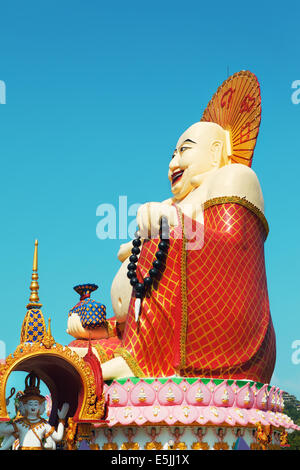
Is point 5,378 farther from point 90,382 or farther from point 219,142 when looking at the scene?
point 219,142

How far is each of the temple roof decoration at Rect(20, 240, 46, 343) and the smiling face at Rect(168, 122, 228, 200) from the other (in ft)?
10.8

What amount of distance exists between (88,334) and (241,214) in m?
4.02

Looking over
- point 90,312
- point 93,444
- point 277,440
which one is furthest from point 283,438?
point 90,312

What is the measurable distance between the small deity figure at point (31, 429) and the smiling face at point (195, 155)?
5513 mm

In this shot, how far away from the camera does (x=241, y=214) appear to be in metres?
12.1

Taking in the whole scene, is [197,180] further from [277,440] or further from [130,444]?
[130,444]

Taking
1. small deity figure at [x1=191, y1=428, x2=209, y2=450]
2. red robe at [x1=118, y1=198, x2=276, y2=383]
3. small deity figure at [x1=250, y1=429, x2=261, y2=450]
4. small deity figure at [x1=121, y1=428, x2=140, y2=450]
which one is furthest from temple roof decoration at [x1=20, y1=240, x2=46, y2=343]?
small deity figure at [x1=250, y1=429, x2=261, y2=450]

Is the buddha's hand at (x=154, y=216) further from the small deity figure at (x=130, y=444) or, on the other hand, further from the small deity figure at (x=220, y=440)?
the small deity figure at (x=220, y=440)

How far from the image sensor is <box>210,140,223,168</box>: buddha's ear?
45.0 ft

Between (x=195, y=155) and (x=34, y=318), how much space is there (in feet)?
14.6

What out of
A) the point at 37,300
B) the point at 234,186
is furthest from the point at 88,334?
the point at 234,186

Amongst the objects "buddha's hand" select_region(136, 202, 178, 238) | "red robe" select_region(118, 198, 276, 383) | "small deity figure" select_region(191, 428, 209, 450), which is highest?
"buddha's hand" select_region(136, 202, 178, 238)

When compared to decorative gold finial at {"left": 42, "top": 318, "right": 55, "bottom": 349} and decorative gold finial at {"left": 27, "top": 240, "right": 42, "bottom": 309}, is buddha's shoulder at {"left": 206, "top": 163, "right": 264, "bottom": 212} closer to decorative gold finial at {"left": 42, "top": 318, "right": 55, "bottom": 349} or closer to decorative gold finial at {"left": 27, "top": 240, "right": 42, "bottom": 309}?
decorative gold finial at {"left": 27, "top": 240, "right": 42, "bottom": 309}

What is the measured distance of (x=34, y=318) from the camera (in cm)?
1201
